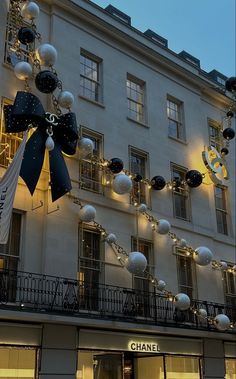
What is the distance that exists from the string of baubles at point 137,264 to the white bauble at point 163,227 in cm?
8

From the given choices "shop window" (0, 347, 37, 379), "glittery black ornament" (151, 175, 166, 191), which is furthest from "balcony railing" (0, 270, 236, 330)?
"glittery black ornament" (151, 175, 166, 191)

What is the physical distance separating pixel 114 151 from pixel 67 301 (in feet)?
19.5

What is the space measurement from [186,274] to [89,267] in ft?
15.9

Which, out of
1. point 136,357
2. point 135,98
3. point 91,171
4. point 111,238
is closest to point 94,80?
point 135,98

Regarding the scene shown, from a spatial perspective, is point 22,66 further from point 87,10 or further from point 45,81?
point 87,10

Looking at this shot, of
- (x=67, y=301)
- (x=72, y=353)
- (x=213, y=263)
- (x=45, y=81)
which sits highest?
(x=45, y=81)

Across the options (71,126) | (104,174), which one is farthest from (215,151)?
(71,126)

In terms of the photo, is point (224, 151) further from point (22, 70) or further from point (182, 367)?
point (22, 70)

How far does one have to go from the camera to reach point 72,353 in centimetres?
1481

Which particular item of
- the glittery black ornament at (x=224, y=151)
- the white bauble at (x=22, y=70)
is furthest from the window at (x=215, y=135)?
the white bauble at (x=22, y=70)

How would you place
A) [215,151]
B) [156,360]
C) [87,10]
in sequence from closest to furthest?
[156,360], [87,10], [215,151]

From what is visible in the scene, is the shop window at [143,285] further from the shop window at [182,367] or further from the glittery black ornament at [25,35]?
the glittery black ornament at [25,35]

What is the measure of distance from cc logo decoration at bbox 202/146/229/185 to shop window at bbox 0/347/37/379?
10.8 m

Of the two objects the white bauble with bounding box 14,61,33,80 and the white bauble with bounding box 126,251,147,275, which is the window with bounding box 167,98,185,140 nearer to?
the white bauble with bounding box 14,61,33,80
